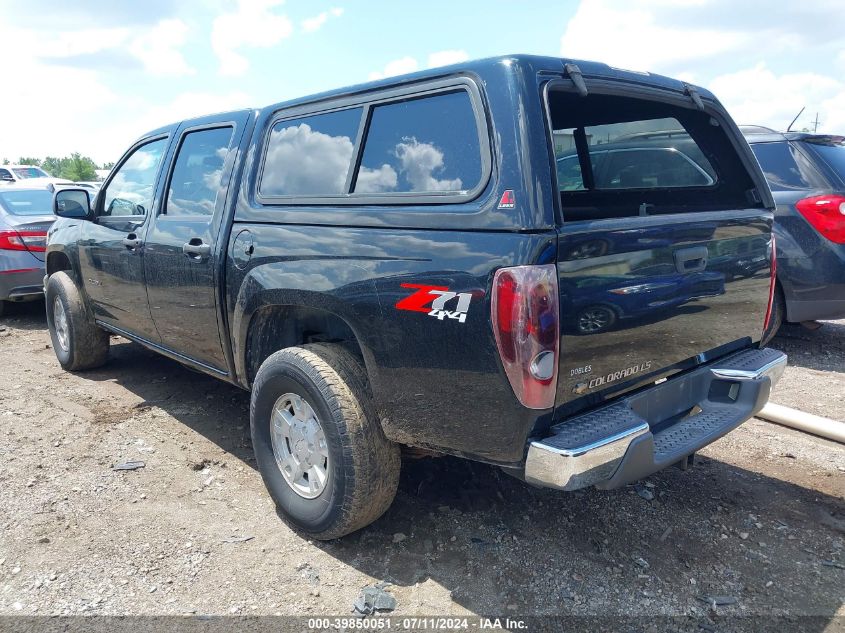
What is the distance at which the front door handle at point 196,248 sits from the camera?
348 cm

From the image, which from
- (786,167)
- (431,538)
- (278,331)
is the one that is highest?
(786,167)

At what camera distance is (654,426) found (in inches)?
106

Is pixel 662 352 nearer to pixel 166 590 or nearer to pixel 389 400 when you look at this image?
pixel 389 400

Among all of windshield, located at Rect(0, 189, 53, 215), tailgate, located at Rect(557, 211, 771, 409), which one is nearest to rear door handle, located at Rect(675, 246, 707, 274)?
tailgate, located at Rect(557, 211, 771, 409)

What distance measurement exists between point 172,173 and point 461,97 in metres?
2.38

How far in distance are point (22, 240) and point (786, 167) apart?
7567 millimetres

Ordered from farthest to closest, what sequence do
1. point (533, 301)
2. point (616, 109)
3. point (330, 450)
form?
point (616, 109) < point (330, 450) < point (533, 301)

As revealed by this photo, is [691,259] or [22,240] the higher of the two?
[691,259]

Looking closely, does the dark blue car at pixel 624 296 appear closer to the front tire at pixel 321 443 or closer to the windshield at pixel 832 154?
the front tire at pixel 321 443

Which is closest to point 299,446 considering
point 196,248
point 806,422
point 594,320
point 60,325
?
point 196,248

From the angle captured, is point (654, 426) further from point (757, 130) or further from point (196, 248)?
point (757, 130)

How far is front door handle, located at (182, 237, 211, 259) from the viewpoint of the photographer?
11.4 ft

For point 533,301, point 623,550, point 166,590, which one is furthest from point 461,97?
point 166,590

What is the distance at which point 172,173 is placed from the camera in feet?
13.4
